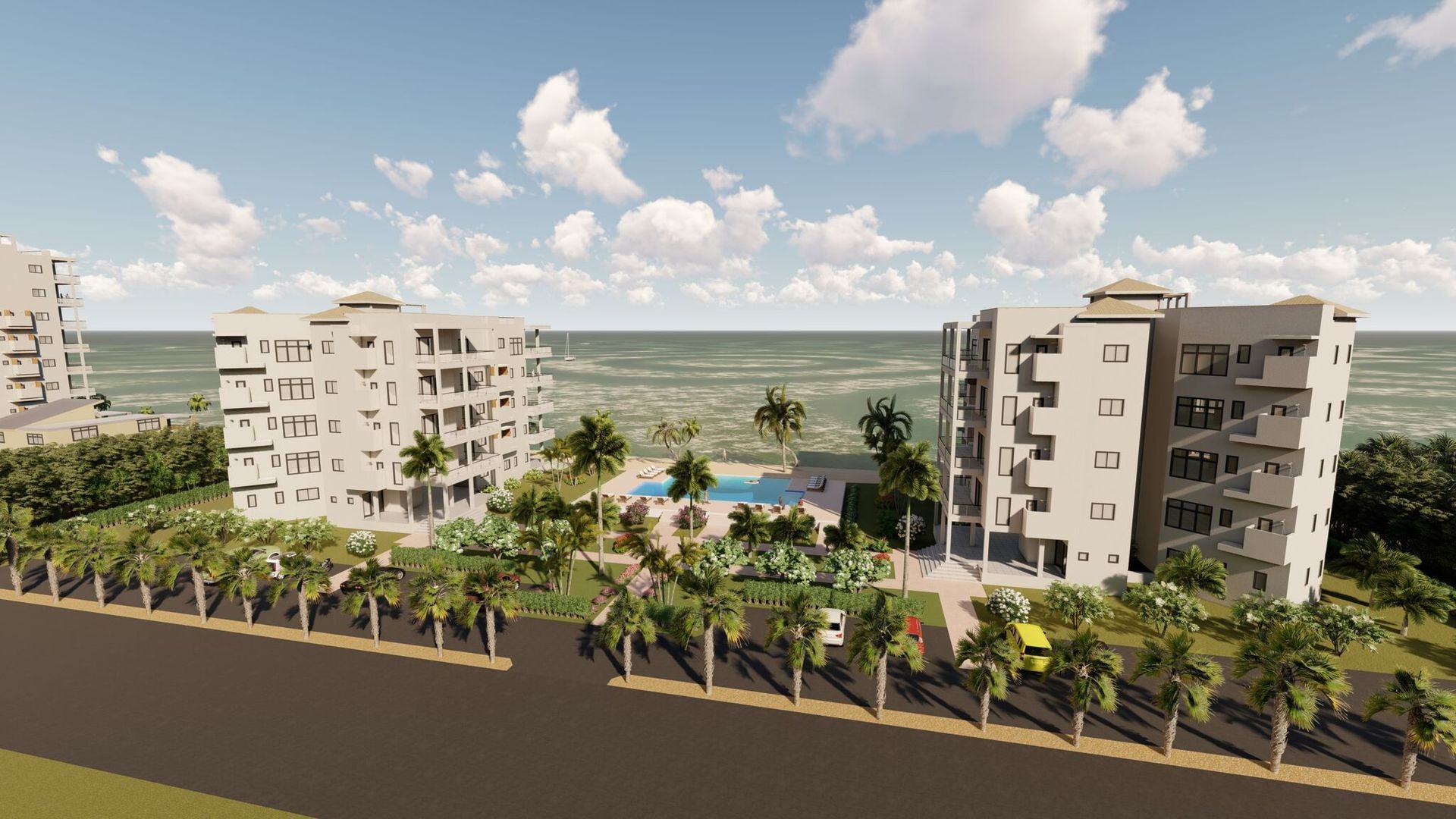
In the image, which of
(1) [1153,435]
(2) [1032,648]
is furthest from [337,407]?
(1) [1153,435]

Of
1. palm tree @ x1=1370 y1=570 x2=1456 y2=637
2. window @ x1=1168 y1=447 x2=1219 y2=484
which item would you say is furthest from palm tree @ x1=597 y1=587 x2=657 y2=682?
palm tree @ x1=1370 y1=570 x2=1456 y2=637

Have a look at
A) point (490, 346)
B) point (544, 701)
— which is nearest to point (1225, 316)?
point (544, 701)

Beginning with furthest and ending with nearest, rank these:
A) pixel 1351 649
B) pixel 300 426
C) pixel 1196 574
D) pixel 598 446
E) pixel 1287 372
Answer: pixel 300 426 < pixel 598 446 < pixel 1196 574 < pixel 1287 372 < pixel 1351 649

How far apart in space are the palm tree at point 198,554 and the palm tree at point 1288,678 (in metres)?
47.3

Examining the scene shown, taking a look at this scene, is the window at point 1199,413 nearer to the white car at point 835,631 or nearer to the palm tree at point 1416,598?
the palm tree at point 1416,598

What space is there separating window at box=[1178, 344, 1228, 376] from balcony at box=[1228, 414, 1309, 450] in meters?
3.53

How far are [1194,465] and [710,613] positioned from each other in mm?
32592

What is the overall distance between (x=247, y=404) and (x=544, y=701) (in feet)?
134

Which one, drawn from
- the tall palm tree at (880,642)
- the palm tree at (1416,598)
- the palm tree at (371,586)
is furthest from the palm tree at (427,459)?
the palm tree at (1416,598)

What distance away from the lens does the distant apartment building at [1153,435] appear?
33.5 meters

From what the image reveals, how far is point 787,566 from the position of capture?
38.4 m

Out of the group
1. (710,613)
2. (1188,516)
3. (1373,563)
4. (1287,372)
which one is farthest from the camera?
(1188,516)

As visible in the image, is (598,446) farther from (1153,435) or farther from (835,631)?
(1153,435)

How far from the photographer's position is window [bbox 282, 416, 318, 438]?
50.2 m
